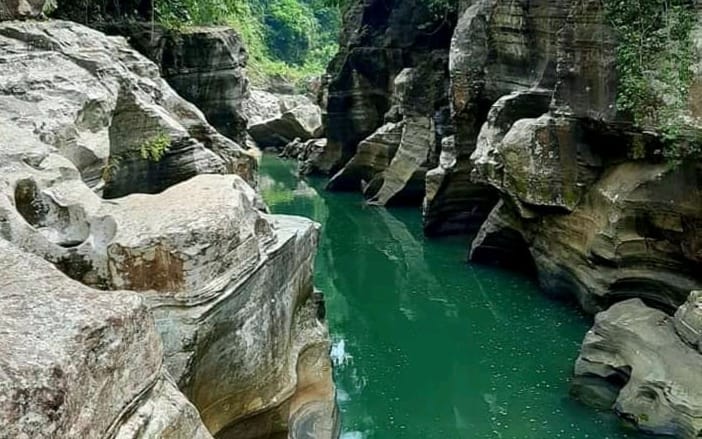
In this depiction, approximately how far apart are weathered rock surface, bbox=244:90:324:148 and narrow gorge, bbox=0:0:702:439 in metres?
12.0

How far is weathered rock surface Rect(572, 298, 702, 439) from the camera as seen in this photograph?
300 inches

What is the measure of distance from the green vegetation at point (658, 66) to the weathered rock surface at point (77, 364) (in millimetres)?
7344

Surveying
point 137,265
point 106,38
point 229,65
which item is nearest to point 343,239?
point 229,65

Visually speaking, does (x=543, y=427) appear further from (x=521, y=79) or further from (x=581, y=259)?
(x=521, y=79)

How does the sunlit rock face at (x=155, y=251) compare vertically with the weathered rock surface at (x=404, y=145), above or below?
above

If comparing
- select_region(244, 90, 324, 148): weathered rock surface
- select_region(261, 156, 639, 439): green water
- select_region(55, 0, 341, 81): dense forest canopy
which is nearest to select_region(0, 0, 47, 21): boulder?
select_region(261, 156, 639, 439): green water

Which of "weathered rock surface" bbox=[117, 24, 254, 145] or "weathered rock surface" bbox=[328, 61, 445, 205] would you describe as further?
"weathered rock surface" bbox=[328, 61, 445, 205]

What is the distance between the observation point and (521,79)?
14680 millimetres

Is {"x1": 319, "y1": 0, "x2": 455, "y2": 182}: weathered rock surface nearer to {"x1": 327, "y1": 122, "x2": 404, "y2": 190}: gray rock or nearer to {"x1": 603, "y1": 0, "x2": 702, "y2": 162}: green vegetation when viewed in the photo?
{"x1": 327, "y1": 122, "x2": 404, "y2": 190}: gray rock

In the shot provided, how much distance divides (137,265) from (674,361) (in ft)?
17.7

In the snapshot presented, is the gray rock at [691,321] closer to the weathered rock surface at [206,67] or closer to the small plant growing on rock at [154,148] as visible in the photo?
the small plant growing on rock at [154,148]

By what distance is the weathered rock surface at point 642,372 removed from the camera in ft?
25.0

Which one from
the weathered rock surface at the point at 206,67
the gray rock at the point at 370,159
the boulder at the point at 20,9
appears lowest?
the gray rock at the point at 370,159

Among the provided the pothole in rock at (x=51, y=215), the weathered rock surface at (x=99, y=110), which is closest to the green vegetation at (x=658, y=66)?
the weathered rock surface at (x=99, y=110)
